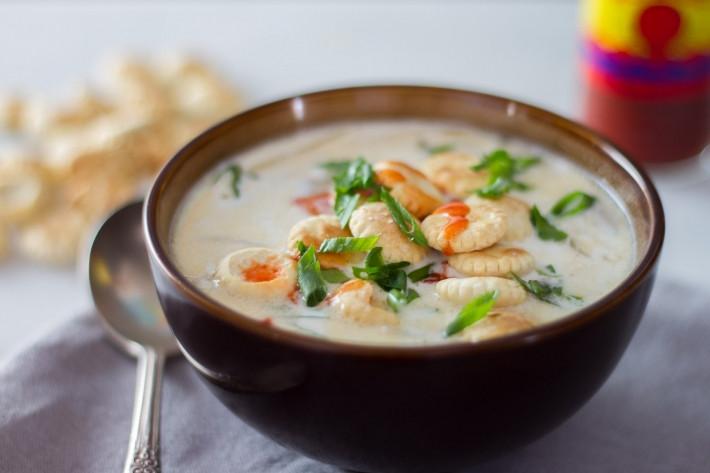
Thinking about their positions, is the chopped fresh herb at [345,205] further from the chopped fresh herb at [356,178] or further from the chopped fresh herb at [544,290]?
the chopped fresh herb at [544,290]

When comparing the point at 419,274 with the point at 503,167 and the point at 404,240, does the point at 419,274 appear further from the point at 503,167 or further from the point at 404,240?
the point at 503,167

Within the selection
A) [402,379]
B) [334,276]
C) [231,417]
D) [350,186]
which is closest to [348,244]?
[334,276]

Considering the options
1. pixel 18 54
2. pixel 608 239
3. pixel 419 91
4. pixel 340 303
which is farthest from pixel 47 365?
pixel 18 54

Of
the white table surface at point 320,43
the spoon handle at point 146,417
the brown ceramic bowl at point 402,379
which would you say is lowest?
the spoon handle at point 146,417

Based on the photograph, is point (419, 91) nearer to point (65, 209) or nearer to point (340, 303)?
point (340, 303)

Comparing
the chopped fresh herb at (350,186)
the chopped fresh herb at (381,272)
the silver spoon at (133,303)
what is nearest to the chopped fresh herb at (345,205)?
the chopped fresh herb at (350,186)

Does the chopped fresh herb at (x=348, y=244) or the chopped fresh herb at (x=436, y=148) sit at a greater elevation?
the chopped fresh herb at (x=348, y=244)

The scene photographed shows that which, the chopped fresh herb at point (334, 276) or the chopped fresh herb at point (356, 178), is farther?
the chopped fresh herb at point (356, 178)
